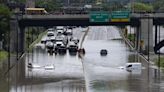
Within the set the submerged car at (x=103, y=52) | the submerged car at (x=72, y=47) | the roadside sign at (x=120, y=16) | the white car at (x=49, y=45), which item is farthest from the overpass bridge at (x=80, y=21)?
the white car at (x=49, y=45)

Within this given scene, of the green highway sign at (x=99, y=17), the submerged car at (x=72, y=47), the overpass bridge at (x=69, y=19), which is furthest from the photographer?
the submerged car at (x=72, y=47)

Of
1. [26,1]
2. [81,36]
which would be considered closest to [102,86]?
[81,36]

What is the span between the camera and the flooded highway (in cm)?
6438

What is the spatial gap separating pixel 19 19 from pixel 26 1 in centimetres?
7125

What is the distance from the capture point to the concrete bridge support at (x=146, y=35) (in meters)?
96.2

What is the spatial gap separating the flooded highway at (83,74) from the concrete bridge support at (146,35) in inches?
56.6

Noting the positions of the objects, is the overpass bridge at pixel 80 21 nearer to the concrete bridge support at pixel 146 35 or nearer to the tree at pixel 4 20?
the concrete bridge support at pixel 146 35

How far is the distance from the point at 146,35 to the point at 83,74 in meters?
23.2

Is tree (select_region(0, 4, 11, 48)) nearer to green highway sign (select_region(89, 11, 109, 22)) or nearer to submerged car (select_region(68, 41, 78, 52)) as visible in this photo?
green highway sign (select_region(89, 11, 109, 22))

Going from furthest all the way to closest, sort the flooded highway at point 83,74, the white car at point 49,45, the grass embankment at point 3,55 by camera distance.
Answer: the white car at point 49,45, the grass embankment at point 3,55, the flooded highway at point 83,74

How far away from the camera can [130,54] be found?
10038cm

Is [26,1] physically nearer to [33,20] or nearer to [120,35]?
[120,35]

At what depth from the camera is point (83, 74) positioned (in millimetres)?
76875

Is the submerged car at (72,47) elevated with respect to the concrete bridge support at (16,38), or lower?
lower
